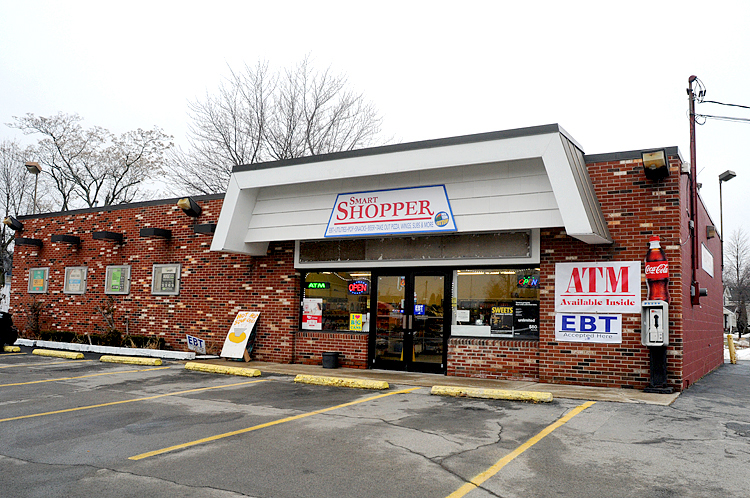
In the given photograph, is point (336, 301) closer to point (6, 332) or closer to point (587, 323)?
point (587, 323)

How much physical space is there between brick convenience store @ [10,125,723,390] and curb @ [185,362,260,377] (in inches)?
79.5

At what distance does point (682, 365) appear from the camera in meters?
10.1

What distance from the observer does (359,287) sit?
45.1 feet

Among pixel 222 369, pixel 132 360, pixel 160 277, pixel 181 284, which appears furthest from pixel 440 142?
pixel 160 277

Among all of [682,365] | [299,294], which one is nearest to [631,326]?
[682,365]

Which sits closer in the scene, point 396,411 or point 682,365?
point 396,411

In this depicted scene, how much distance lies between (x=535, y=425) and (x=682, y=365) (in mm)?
4430

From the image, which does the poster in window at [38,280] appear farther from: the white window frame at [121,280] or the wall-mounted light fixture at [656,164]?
the wall-mounted light fixture at [656,164]

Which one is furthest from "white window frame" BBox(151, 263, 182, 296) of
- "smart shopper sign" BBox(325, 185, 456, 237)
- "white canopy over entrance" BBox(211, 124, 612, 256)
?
"smart shopper sign" BBox(325, 185, 456, 237)

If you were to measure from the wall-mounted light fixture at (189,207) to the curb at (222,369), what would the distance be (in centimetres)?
454

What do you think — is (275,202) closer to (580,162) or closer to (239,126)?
(580,162)

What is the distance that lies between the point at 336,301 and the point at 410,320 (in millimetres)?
2121

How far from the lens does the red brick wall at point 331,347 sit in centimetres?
1345

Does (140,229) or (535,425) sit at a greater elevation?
(140,229)
